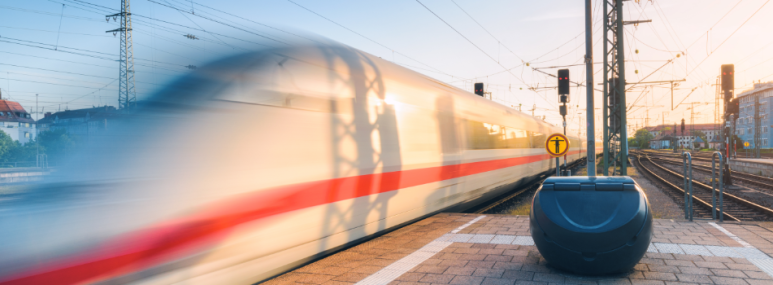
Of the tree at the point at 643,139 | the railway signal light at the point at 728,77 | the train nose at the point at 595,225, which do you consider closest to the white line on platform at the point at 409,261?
the train nose at the point at 595,225

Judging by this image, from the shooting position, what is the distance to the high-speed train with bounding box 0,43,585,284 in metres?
2.66

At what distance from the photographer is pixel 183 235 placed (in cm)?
320

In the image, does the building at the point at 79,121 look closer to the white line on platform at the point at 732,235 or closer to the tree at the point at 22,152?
the tree at the point at 22,152

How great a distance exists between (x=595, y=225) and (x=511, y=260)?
1189 millimetres

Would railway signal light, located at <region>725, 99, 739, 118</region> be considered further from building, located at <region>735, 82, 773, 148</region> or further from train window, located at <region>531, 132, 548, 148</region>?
building, located at <region>735, 82, 773, 148</region>

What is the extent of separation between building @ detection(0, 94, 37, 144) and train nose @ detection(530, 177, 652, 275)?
394 cm

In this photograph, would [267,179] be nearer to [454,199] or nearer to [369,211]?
[369,211]

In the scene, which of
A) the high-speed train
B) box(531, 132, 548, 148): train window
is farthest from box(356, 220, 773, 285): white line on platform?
box(531, 132, 548, 148): train window

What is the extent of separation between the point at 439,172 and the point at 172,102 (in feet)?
16.2

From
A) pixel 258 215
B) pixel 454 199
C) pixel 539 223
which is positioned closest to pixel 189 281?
pixel 258 215

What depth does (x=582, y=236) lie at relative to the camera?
163 inches

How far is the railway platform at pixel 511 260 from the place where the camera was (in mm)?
4336

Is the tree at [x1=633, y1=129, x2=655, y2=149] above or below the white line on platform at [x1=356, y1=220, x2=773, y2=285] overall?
above

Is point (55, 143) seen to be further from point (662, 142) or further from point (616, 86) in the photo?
point (662, 142)
